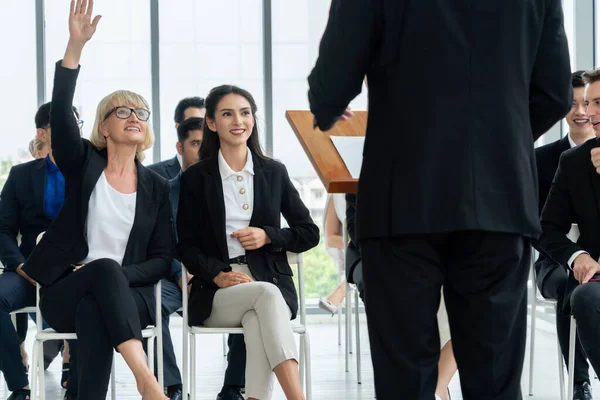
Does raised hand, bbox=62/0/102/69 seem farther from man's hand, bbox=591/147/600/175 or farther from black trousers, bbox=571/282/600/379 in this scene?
black trousers, bbox=571/282/600/379

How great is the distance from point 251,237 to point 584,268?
1308 millimetres

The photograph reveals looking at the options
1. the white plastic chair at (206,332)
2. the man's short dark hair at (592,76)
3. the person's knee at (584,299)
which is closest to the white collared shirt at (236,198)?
the white plastic chair at (206,332)

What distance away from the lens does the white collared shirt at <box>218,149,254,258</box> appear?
3377mm

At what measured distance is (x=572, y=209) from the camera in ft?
10.8

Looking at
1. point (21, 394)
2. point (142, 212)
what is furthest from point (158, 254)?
point (21, 394)

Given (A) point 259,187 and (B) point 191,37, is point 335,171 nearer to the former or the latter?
(A) point 259,187

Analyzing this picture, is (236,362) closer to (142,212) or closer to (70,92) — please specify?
(142,212)

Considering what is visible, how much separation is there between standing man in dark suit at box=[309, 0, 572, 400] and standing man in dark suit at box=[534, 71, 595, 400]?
5.19 feet

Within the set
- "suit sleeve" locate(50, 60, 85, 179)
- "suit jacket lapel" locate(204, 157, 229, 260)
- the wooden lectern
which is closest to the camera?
the wooden lectern

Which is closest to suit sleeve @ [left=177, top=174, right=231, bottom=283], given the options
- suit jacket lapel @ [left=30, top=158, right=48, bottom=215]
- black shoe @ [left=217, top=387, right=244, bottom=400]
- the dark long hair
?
the dark long hair

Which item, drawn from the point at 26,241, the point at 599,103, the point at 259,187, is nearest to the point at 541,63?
the point at 599,103

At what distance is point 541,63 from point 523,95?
13 centimetres

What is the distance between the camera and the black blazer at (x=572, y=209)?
3.18 metres

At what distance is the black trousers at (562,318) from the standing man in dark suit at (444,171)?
1.64m
